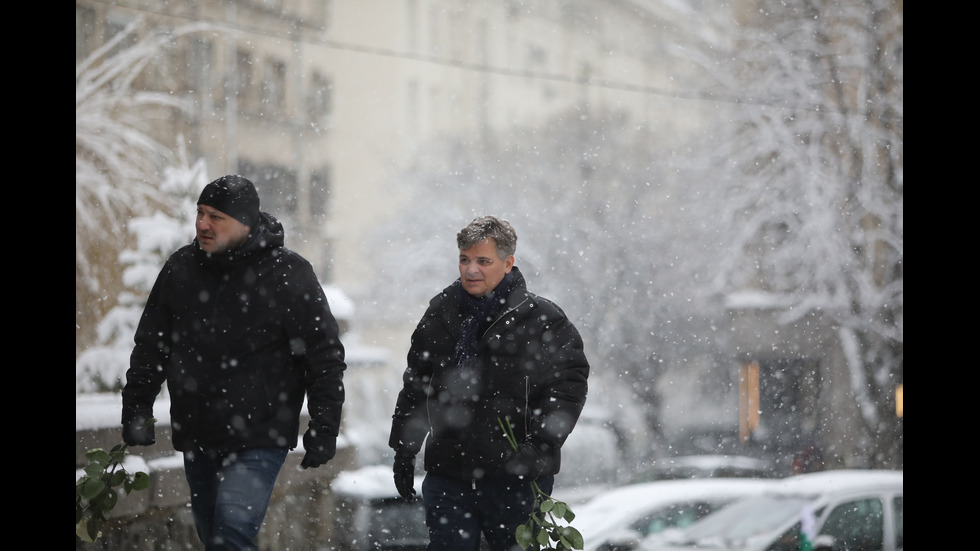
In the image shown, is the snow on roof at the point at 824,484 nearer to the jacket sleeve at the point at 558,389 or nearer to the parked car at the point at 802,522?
the parked car at the point at 802,522

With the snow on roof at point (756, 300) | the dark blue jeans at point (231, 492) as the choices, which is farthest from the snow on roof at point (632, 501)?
the snow on roof at point (756, 300)

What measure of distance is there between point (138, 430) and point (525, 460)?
3.41ft

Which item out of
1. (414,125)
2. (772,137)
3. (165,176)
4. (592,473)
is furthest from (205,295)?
(772,137)

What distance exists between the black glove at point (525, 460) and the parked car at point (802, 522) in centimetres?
203

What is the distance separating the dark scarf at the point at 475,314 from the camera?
102 inches

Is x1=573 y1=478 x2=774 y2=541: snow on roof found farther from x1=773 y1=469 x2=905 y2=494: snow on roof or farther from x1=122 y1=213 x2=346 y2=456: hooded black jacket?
x1=122 y1=213 x2=346 y2=456: hooded black jacket

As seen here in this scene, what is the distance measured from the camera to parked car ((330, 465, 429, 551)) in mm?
4754

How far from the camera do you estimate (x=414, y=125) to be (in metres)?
8.63

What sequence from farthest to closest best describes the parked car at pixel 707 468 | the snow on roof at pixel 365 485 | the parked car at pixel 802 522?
the parked car at pixel 707 468, the snow on roof at pixel 365 485, the parked car at pixel 802 522

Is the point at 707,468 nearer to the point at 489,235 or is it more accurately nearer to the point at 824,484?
the point at 824,484

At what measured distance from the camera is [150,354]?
266cm

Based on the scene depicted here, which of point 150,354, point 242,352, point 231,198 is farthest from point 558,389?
point 150,354
